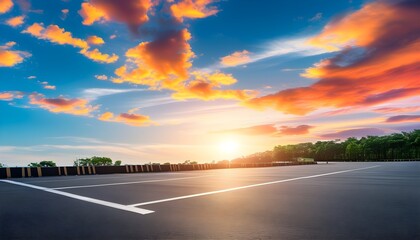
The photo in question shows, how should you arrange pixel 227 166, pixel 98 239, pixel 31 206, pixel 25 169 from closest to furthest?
pixel 98 239, pixel 31 206, pixel 25 169, pixel 227 166

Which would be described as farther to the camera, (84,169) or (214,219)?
(84,169)

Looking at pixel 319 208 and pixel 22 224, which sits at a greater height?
pixel 22 224

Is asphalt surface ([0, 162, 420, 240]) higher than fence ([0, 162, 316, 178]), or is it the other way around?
fence ([0, 162, 316, 178])

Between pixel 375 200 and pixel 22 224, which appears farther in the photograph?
pixel 375 200

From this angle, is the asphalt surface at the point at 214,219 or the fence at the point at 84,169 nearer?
the asphalt surface at the point at 214,219

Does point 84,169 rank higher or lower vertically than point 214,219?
higher

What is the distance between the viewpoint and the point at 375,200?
8.57 meters

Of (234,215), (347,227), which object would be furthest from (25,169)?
(347,227)

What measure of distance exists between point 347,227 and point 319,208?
76.5 inches

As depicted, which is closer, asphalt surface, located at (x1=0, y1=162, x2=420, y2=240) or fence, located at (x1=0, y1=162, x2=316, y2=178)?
asphalt surface, located at (x1=0, y1=162, x2=420, y2=240)

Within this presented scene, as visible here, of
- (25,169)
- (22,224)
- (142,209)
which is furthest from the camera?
(25,169)

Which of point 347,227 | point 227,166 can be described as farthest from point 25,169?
point 227,166

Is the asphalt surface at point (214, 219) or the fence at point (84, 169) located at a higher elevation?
the fence at point (84, 169)

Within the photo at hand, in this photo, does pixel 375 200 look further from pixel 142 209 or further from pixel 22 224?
pixel 22 224
